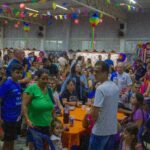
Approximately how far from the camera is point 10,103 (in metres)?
3.41

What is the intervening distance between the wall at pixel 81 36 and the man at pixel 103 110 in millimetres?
13901

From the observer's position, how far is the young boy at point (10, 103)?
3348mm

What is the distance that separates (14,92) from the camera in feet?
11.2

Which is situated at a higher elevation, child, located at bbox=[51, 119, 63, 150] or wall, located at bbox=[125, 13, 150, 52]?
wall, located at bbox=[125, 13, 150, 52]

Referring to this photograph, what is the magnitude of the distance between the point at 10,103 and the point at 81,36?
15079mm

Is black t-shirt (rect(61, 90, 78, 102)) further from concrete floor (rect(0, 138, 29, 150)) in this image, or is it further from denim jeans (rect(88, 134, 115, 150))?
denim jeans (rect(88, 134, 115, 150))

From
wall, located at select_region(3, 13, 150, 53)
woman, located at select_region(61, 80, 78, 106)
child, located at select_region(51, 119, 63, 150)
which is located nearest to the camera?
child, located at select_region(51, 119, 63, 150)

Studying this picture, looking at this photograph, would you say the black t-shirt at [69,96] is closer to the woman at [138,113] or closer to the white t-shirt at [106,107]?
the woman at [138,113]

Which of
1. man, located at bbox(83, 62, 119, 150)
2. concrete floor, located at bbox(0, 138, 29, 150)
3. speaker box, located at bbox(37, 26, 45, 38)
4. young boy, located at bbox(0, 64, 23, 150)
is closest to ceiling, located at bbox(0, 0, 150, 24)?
speaker box, located at bbox(37, 26, 45, 38)

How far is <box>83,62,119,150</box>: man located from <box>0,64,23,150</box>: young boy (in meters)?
1.11

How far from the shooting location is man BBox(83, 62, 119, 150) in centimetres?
264

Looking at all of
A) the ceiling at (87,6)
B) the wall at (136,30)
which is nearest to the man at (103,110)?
the ceiling at (87,6)

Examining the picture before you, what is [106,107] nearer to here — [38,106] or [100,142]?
[100,142]

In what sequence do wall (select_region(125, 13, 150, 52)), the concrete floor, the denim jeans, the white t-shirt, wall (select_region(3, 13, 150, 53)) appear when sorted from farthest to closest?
1. wall (select_region(3, 13, 150, 53))
2. wall (select_region(125, 13, 150, 52))
3. the concrete floor
4. the denim jeans
5. the white t-shirt
